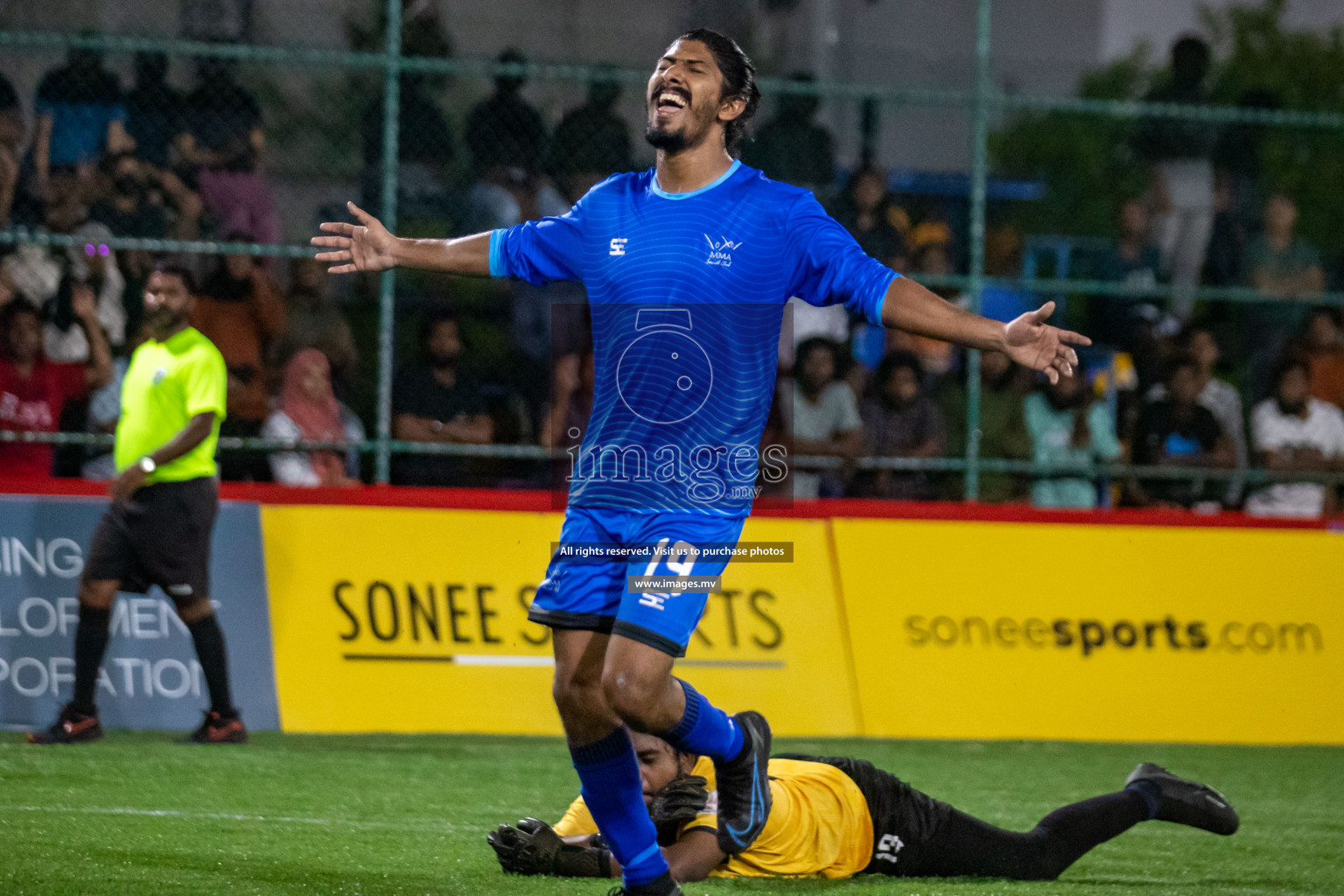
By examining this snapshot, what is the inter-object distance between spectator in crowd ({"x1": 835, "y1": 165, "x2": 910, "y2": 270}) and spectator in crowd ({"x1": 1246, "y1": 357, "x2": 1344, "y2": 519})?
2.78 m

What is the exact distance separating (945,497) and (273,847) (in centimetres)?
631

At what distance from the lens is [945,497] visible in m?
11.0

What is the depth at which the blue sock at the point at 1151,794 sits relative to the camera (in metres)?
5.86

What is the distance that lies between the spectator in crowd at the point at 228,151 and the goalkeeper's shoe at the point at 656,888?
692 centimetres

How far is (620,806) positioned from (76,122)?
739 centimetres

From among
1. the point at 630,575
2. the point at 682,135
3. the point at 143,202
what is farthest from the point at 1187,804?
the point at 143,202

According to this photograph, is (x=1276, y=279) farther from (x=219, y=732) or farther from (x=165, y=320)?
(x=219, y=732)

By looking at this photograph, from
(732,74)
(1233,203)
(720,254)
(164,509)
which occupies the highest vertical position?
(1233,203)

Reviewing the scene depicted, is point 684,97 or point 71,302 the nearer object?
point 684,97

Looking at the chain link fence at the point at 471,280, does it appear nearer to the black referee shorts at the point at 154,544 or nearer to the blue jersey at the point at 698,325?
the black referee shorts at the point at 154,544

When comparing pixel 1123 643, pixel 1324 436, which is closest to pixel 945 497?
pixel 1123 643

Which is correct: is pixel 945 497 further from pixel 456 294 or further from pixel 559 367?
pixel 456 294

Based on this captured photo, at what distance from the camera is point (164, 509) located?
823cm

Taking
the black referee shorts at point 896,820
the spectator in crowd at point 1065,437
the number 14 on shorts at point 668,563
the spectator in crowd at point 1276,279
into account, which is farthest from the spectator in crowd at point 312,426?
the spectator in crowd at point 1276,279
